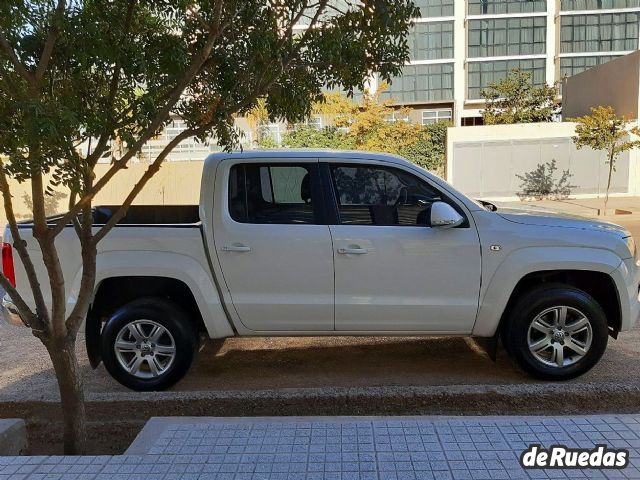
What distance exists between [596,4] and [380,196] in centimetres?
5039

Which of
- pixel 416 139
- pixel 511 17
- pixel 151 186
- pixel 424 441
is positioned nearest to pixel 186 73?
pixel 424 441

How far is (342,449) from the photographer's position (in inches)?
130

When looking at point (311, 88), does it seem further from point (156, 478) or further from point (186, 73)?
point (156, 478)

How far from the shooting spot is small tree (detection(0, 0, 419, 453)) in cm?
293

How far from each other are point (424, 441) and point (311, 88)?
227 cm

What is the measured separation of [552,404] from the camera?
4.28 metres

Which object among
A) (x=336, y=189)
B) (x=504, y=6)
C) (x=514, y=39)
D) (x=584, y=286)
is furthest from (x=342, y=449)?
(x=514, y=39)

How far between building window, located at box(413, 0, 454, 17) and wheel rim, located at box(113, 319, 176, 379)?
Answer: 46953 millimetres

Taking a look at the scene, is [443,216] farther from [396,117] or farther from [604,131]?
[396,117]

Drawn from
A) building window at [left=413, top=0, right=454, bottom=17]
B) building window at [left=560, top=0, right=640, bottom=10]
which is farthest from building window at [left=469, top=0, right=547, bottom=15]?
building window at [left=560, top=0, right=640, bottom=10]

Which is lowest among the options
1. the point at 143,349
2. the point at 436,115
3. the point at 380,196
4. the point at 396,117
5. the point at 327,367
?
the point at 327,367

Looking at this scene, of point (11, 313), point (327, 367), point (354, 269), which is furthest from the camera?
point (327, 367)

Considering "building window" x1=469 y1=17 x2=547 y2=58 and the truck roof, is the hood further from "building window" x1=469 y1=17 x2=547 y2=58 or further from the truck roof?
"building window" x1=469 y1=17 x2=547 y2=58

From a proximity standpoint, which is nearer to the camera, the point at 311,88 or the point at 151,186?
the point at 311,88
